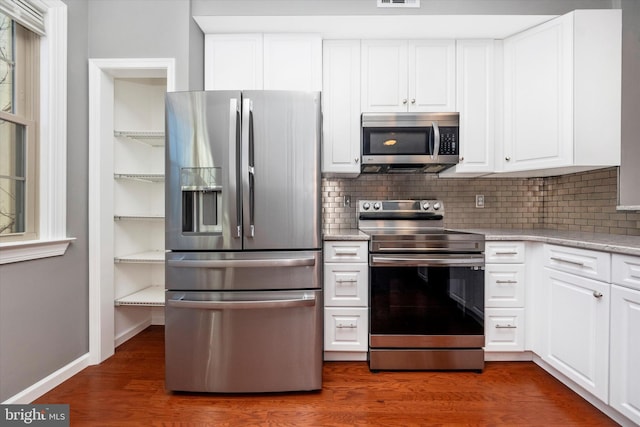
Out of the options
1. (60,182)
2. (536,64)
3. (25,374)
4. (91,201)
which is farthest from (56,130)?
(536,64)

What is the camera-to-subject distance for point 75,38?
204cm

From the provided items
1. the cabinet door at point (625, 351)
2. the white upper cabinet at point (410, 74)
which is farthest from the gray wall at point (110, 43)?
the cabinet door at point (625, 351)

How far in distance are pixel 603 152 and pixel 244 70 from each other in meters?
2.49

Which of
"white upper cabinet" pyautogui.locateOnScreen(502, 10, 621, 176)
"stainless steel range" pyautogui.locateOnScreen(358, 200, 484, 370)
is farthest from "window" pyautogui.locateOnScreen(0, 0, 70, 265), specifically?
"white upper cabinet" pyautogui.locateOnScreen(502, 10, 621, 176)

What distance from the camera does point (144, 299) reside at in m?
2.35

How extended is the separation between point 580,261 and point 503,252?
44cm

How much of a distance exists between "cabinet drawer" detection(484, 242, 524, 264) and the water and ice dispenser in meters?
1.72

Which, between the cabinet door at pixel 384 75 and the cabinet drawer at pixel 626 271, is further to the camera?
the cabinet door at pixel 384 75

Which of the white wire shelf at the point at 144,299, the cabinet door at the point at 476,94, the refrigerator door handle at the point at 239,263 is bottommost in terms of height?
the white wire shelf at the point at 144,299

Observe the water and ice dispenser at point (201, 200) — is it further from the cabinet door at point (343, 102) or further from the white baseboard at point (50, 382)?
the white baseboard at point (50, 382)

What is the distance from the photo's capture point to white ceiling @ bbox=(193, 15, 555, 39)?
2145 millimetres

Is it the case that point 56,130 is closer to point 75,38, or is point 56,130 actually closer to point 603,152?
point 75,38

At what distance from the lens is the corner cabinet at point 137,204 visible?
234cm

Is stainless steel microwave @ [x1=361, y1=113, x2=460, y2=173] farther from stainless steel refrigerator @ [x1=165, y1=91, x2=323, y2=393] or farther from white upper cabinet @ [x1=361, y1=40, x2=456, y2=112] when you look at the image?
stainless steel refrigerator @ [x1=165, y1=91, x2=323, y2=393]
